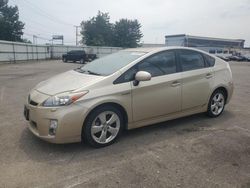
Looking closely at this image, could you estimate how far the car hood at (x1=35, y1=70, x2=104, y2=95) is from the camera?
3770 millimetres

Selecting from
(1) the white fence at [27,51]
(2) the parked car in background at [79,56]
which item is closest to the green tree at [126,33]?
(1) the white fence at [27,51]

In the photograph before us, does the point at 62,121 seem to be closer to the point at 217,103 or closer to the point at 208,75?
the point at 208,75

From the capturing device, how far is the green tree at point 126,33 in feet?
202

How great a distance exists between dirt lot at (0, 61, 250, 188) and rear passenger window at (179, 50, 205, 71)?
117cm

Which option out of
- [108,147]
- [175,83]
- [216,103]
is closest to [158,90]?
[175,83]

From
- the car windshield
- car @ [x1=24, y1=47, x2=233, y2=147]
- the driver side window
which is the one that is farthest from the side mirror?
the car windshield

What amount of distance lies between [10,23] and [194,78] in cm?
5607

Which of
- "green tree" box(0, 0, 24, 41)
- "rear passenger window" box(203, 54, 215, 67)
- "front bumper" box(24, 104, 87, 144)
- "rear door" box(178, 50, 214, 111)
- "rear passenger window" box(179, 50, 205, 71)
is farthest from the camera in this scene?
"green tree" box(0, 0, 24, 41)

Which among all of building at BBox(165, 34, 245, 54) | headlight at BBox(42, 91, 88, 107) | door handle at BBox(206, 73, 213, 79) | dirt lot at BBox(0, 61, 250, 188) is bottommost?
dirt lot at BBox(0, 61, 250, 188)

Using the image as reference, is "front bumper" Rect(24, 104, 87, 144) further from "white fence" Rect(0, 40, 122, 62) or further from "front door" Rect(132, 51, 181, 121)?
"white fence" Rect(0, 40, 122, 62)

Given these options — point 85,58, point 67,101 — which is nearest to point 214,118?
point 67,101

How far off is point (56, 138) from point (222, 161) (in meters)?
2.37

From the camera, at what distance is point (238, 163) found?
3436 millimetres

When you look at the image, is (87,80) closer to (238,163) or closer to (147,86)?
(147,86)
